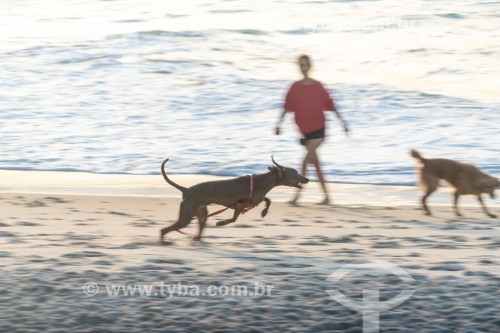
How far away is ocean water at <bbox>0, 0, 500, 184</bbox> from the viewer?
48.0 ft

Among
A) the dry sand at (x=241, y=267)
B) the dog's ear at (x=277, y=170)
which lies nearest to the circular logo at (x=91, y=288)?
the dry sand at (x=241, y=267)

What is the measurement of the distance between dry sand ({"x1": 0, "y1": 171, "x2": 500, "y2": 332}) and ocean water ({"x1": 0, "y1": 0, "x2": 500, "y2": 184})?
324 centimetres

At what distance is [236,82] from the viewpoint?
21781 mm

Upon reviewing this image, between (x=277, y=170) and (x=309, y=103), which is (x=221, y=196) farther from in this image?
(x=309, y=103)

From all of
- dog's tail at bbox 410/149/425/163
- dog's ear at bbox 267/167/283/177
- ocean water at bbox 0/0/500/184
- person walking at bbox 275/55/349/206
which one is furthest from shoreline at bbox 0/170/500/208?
dog's ear at bbox 267/167/283/177

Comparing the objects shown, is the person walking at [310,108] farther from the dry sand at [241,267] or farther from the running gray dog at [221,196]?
the running gray dog at [221,196]

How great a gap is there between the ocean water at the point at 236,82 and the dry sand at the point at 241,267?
3.24 metres

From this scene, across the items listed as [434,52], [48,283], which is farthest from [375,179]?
[434,52]

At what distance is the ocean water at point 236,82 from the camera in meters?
14.6

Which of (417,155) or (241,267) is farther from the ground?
(417,155)

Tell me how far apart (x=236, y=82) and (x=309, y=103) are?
11.9 metres

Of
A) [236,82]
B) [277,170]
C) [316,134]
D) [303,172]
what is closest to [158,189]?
[303,172]

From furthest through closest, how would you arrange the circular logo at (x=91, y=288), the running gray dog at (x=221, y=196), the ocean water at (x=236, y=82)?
1. the ocean water at (x=236, y=82)
2. the running gray dog at (x=221, y=196)
3. the circular logo at (x=91, y=288)

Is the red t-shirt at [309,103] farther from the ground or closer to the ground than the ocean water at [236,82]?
farther from the ground
